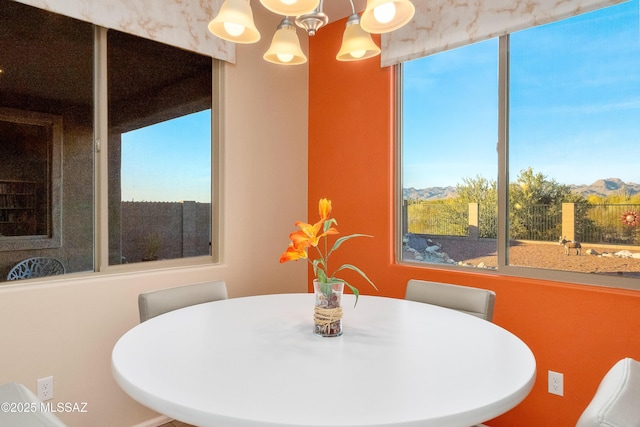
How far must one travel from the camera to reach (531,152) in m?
2.25

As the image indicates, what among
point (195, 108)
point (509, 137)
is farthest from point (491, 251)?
point (195, 108)

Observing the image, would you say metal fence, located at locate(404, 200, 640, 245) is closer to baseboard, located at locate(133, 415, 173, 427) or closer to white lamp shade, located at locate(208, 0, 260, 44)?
white lamp shade, located at locate(208, 0, 260, 44)

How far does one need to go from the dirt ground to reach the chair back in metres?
2.25

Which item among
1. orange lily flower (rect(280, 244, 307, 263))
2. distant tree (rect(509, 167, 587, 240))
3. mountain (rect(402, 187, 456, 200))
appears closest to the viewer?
orange lily flower (rect(280, 244, 307, 263))

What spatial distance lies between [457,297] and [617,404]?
1.16 metres

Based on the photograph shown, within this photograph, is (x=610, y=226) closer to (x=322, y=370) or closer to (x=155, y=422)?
(x=322, y=370)

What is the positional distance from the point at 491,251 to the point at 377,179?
91cm

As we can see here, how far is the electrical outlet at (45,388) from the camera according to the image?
1.91 m

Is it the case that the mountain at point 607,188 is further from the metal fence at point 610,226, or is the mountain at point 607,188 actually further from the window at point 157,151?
the window at point 157,151

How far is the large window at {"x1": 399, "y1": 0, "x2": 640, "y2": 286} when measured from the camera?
199 centimetres

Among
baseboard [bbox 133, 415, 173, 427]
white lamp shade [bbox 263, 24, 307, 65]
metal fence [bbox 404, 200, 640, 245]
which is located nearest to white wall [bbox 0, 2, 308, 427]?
baseboard [bbox 133, 415, 173, 427]

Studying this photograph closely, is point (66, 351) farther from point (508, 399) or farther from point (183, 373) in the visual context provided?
point (508, 399)

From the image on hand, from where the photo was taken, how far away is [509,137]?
232 cm

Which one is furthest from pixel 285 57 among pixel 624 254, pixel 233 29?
pixel 624 254
